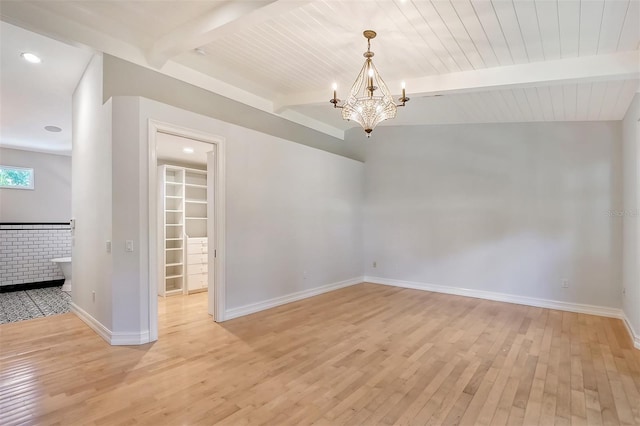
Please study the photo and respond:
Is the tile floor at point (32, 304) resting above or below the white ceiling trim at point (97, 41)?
below

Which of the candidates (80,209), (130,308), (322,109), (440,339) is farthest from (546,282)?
(80,209)

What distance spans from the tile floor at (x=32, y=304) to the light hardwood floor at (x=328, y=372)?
1.54 ft

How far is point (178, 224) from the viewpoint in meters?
5.89

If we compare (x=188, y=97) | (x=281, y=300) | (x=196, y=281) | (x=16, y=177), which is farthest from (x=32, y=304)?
(x=188, y=97)

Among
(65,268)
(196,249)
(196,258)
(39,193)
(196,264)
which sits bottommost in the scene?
(65,268)

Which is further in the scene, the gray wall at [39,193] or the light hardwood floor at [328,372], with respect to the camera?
the gray wall at [39,193]

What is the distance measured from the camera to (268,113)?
16.8 feet

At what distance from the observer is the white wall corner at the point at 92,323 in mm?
3421

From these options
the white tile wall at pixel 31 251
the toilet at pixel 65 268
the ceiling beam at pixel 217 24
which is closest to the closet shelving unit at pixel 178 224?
the toilet at pixel 65 268

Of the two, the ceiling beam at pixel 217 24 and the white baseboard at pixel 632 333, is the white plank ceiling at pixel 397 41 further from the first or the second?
the white baseboard at pixel 632 333

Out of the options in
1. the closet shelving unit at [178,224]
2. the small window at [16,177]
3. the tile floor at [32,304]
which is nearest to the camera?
the tile floor at [32,304]

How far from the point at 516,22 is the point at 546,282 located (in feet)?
13.0

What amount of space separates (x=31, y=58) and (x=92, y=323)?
3111 mm

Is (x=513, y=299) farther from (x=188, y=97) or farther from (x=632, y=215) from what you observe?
(x=188, y=97)
